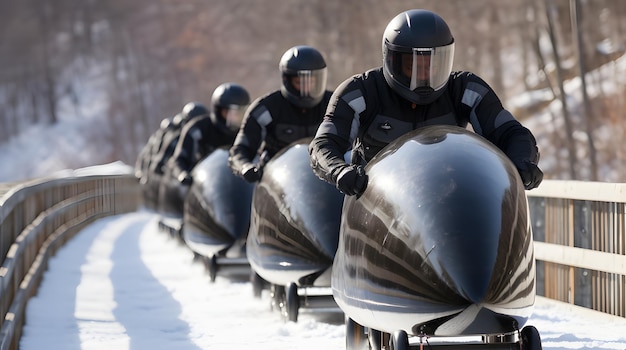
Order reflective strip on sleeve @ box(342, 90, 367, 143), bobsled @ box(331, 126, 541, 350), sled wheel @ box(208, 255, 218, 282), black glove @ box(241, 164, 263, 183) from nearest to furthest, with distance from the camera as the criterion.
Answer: bobsled @ box(331, 126, 541, 350) → reflective strip on sleeve @ box(342, 90, 367, 143) → black glove @ box(241, 164, 263, 183) → sled wheel @ box(208, 255, 218, 282)

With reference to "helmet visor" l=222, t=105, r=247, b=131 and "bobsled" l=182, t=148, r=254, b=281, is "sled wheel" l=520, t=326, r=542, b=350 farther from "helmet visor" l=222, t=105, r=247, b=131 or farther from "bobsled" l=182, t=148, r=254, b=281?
"helmet visor" l=222, t=105, r=247, b=131

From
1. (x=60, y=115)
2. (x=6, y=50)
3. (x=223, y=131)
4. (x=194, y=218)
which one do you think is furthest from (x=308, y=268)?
(x=6, y=50)

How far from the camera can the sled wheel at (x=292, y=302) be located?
28.4 feet

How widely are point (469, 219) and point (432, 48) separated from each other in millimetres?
1562

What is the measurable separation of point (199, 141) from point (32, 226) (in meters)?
4.36

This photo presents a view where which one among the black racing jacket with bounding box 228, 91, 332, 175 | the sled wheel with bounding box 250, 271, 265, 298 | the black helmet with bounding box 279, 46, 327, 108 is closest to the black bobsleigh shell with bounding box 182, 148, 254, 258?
the black racing jacket with bounding box 228, 91, 332, 175

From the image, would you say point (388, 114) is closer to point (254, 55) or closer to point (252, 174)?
point (252, 174)

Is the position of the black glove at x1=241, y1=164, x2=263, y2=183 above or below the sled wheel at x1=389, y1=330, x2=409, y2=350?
above

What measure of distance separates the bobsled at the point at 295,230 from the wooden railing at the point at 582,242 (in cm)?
211

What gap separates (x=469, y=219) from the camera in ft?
17.5

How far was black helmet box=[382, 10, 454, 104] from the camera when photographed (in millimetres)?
6598

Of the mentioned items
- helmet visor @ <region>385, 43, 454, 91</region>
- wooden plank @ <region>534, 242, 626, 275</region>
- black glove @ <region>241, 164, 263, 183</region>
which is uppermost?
helmet visor @ <region>385, 43, 454, 91</region>

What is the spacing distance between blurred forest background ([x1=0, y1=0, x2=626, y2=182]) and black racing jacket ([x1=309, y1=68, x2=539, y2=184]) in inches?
747

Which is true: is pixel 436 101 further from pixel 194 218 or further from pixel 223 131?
pixel 223 131
